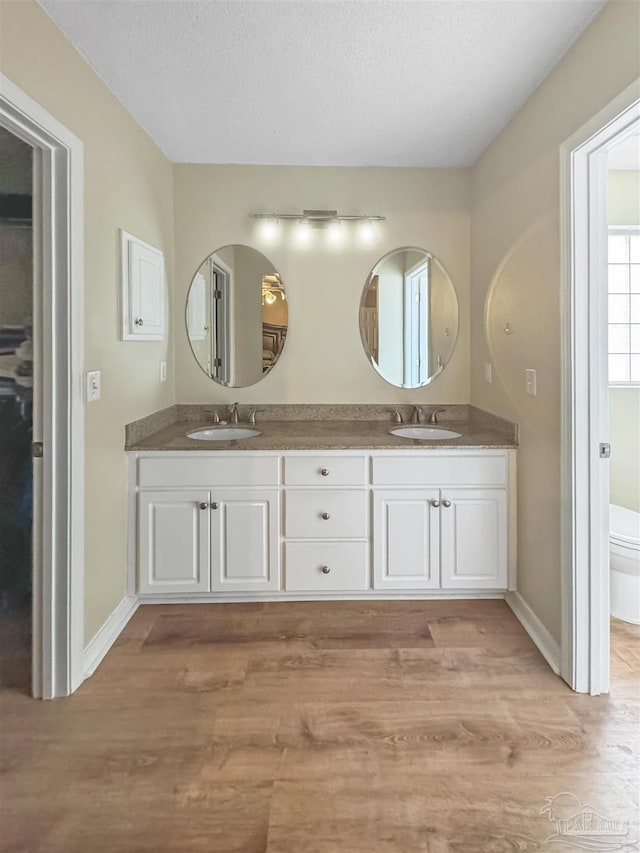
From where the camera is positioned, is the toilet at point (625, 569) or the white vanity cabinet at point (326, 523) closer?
the toilet at point (625, 569)

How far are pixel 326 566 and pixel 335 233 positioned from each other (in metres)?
1.90

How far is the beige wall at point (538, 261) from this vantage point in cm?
169

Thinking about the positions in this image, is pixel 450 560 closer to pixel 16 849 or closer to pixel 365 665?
pixel 365 665

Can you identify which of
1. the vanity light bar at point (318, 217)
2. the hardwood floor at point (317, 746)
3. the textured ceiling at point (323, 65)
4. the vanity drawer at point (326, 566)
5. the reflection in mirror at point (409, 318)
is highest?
the textured ceiling at point (323, 65)

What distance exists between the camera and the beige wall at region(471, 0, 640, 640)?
1688 millimetres

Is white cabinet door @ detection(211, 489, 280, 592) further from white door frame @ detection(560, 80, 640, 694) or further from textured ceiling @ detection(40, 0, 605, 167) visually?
textured ceiling @ detection(40, 0, 605, 167)

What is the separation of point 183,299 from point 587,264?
215 centimetres

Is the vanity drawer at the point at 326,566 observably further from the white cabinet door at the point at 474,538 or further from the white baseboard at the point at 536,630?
the white baseboard at the point at 536,630

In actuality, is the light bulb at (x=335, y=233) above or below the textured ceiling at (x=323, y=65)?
below

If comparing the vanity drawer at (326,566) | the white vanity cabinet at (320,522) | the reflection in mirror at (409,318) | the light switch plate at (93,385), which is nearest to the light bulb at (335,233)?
the reflection in mirror at (409,318)

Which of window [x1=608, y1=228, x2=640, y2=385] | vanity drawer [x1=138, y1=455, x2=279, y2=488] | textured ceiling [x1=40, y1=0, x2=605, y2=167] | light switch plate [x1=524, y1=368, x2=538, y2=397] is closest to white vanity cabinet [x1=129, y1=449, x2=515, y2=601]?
vanity drawer [x1=138, y1=455, x2=279, y2=488]

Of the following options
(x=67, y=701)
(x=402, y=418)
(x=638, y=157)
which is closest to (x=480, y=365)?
(x=402, y=418)

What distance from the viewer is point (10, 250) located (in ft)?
6.46

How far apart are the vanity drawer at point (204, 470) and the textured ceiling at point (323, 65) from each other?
158 centimetres
